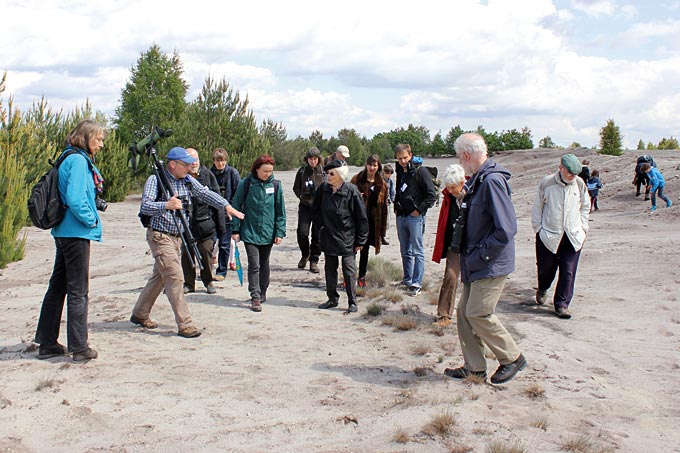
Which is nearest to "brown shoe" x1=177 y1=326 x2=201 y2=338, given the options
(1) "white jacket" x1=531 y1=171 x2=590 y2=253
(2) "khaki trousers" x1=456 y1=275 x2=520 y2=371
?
(2) "khaki trousers" x1=456 y1=275 x2=520 y2=371

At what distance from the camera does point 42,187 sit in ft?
17.9

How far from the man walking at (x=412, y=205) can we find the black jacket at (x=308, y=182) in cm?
199

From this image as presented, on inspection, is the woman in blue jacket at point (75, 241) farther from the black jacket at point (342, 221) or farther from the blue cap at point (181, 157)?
the black jacket at point (342, 221)

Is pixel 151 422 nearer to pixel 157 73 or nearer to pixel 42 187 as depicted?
pixel 42 187

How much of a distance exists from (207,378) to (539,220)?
183 inches

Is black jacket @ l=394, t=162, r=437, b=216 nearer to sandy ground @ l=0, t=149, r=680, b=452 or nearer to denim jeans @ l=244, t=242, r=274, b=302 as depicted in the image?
sandy ground @ l=0, t=149, r=680, b=452

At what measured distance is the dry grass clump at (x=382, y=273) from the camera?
9.84 meters

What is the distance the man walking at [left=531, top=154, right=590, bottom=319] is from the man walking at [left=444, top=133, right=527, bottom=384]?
283cm

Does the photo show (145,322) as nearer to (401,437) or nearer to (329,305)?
(329,305)

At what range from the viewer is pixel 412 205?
346 inches

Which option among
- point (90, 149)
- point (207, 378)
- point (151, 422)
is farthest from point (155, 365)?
point (90, 149)

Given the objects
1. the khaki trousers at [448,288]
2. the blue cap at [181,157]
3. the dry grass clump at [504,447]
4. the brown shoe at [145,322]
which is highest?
the blue cap at [181,157]

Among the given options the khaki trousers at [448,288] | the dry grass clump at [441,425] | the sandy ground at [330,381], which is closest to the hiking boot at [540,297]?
Answer: the sandy ground at [330,381]

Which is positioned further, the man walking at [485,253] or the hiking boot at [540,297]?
the hiking boot at [540,297]
